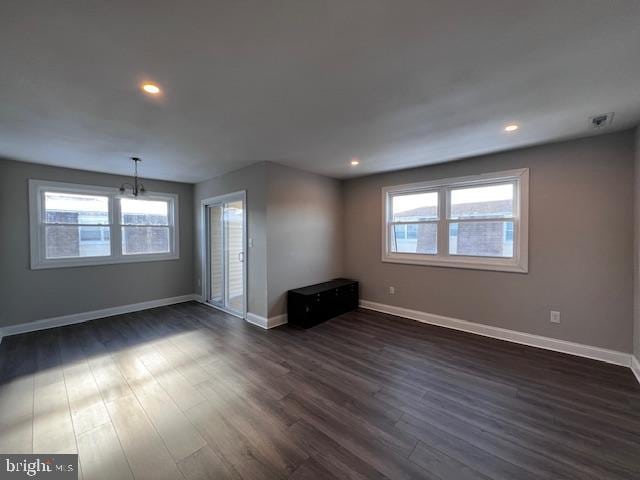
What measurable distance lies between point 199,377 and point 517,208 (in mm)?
4325

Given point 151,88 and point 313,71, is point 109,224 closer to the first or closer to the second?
point 151,88

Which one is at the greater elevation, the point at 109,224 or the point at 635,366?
the point at 109,224

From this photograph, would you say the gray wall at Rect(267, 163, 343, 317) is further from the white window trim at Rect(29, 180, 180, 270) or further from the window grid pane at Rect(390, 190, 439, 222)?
the white window trim at Rect(29, 180, 180, 270)

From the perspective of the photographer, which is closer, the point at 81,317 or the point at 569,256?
the point at 569,256

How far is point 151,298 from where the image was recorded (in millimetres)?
4980

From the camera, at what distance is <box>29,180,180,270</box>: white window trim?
3.84 meters

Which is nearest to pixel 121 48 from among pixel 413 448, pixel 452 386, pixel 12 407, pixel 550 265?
pixel 12 407

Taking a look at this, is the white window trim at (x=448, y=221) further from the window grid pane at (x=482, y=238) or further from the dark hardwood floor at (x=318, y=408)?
the dark hardwood floor at (x=318, y=408)

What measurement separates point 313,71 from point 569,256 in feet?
11.6

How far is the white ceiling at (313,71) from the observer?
1271 mm

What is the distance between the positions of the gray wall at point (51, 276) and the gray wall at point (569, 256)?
5318mm

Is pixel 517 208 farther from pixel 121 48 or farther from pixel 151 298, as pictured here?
pixel 151 298

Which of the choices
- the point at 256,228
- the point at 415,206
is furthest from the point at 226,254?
the point at 415,206

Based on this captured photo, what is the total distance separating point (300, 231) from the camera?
4.37 meters
